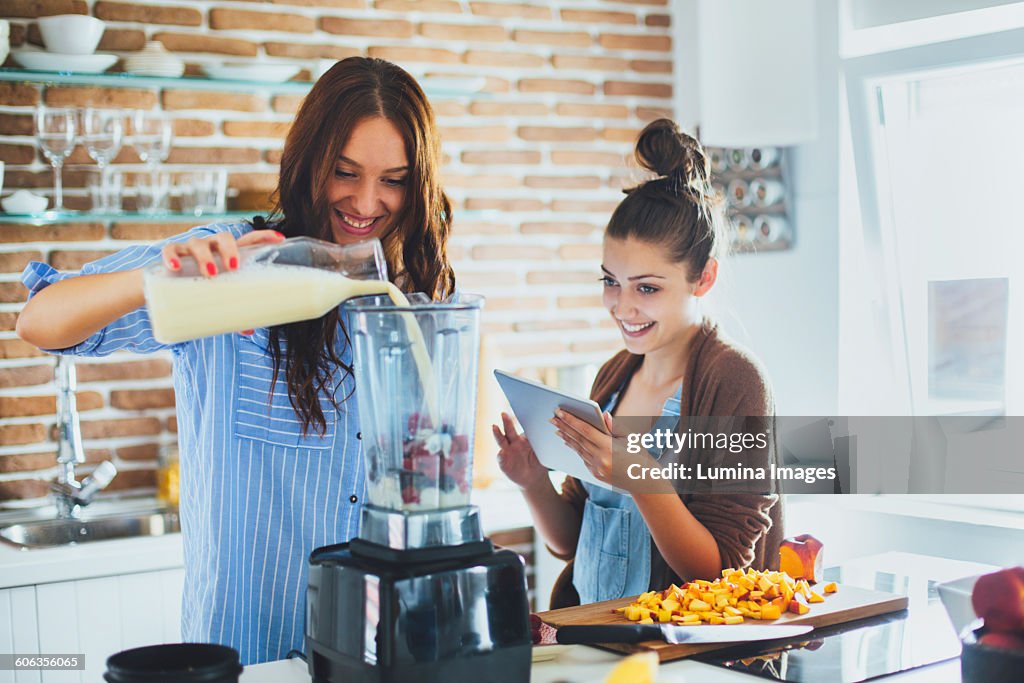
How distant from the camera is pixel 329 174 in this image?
1794 mm

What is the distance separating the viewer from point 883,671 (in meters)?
1.51

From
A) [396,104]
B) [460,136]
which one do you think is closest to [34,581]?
[396,104]

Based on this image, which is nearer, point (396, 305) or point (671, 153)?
point (396, 305)

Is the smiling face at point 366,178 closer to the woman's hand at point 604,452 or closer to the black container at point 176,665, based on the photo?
the woman's hand at point 604,452

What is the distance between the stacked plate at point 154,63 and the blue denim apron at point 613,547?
1708mm

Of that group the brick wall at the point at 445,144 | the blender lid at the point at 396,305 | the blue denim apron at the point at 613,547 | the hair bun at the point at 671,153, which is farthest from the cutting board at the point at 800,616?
the brick wall at the point at 445,144

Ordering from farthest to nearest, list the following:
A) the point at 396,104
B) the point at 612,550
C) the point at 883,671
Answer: the point at 612,550
the point at 396,104
the point at 883,671

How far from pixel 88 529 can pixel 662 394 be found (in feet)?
5.29

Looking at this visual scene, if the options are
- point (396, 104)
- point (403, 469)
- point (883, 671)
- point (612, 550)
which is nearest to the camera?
point (403, 469)

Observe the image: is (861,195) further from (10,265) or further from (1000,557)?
(10,265)

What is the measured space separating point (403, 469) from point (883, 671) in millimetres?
701

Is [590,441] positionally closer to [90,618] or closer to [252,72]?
[90,618]

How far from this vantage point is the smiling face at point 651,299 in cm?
228

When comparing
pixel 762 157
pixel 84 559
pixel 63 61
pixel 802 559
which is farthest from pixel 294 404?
pixel 762 157
